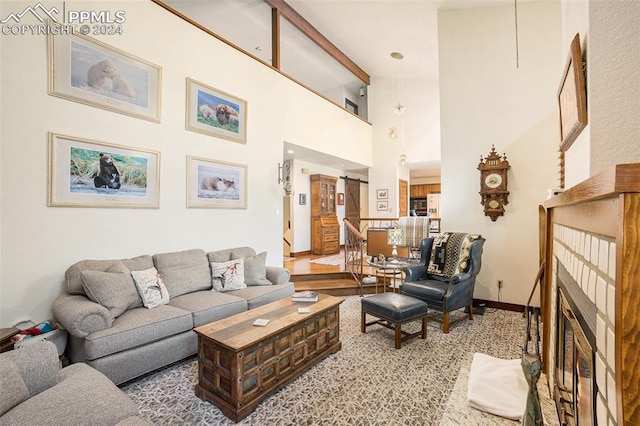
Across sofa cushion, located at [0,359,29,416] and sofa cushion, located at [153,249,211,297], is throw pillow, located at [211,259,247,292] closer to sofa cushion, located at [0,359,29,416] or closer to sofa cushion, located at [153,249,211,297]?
sofa cushion, located at [153,249,211,297]

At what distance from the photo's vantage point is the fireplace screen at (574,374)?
892 millimetres

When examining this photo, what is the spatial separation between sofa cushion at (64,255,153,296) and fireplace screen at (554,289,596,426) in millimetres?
3212

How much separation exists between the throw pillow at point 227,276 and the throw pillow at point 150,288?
1.94ft

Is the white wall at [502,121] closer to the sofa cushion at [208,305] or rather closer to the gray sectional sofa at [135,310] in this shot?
the gray sectional sofa at [135,310]

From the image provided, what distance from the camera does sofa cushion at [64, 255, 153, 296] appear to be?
99.4 inches

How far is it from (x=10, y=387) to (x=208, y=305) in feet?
5.17

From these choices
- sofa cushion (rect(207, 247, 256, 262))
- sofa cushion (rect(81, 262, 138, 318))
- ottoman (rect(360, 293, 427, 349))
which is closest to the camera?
sofa cushion (rect(81, 262, 138, 318))

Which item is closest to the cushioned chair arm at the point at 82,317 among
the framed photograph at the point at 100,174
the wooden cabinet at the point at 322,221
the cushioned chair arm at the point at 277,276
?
the framed photograph at the point at 100,174

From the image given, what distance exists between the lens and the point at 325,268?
5.54 meters

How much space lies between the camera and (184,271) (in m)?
3.20

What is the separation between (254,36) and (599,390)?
6239 mm

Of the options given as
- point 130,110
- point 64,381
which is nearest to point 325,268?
point 130,110

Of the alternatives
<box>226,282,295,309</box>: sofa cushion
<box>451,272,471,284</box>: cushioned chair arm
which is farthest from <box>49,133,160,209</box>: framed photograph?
<box>451,272,471,284</box>: cushioned chair arm

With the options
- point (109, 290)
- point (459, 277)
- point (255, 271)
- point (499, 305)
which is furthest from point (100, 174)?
point (499, 305)
